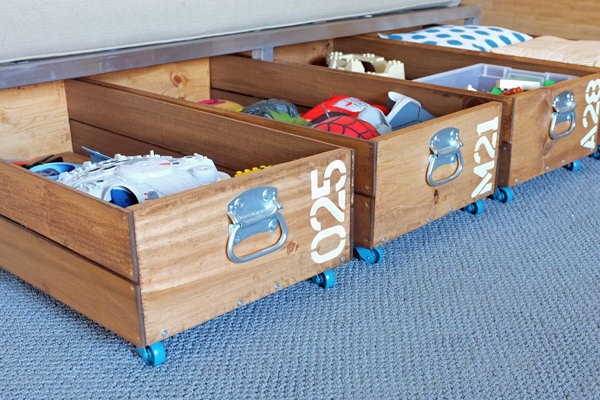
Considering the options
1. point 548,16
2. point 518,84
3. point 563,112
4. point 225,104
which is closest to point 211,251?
point 225,104

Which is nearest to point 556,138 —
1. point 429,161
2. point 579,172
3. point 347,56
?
point 579,172

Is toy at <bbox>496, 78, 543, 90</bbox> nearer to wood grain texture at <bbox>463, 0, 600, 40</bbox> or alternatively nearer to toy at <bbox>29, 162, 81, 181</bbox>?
toy at <bbox>29, 162, 81, 181</bbox>

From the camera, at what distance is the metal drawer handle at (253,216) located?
992 millimetres

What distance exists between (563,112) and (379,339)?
0.77m

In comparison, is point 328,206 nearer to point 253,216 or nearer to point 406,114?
point 253,216

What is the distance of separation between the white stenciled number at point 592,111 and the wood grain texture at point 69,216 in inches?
45.6

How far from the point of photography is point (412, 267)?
1279 millimetres

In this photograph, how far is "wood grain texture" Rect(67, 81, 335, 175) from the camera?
3.98 feet

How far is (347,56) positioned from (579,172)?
26.8 inches

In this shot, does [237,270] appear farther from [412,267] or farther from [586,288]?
[586,288]

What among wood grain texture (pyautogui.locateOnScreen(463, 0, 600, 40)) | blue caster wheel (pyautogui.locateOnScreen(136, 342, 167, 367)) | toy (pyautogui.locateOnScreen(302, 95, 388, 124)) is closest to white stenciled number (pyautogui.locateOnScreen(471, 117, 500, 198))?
toy (pyautogui.locateOnScreen(302, 95, 388, 124))

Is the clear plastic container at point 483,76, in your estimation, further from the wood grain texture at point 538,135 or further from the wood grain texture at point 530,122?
the wood grain texture at point 538,135

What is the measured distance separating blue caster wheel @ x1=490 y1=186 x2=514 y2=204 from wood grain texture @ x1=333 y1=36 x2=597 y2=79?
1.28 feet

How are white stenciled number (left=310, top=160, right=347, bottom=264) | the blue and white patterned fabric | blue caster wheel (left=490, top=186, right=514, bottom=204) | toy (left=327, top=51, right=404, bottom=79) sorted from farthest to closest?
1. the blue and white patterned fabric
2. toy (left=327, top=51, right=404, bottom=79)
3. blue caster wheel (left=490, top=186, right=514, bottom=204)
4. white stenciled number (left=310, top=160, right=347, bottom=264)
